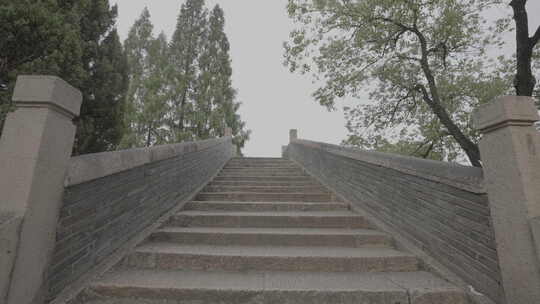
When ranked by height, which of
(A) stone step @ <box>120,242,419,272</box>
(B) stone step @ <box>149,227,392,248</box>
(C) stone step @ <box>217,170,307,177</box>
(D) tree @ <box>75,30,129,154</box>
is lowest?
(A) stone step @ <box>120,242,419,272</box>

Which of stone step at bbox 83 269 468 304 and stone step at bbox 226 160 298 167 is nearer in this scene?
stone step at bbox 83 269 468 304

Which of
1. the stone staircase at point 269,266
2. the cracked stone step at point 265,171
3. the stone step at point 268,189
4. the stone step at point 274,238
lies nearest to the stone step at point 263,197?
the stone step at point 268,189

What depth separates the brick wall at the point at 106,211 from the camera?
176cm

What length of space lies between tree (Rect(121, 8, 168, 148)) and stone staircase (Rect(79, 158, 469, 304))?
1081cm

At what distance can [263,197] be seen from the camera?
438cm

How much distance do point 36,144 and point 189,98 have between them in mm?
14806

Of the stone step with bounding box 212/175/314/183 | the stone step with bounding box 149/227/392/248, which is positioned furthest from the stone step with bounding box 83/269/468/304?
the stone step with bounding box 212/175/314/183

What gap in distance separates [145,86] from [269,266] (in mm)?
15023

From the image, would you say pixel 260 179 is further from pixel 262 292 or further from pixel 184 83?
pixel 184 83

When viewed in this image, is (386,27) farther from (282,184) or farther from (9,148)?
(9,148)

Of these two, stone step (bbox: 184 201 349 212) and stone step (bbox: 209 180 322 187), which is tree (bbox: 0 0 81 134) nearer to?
stone step (bbox: 184 201 349 212)

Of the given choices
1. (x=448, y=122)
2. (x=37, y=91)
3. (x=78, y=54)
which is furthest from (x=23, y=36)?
(x=448, y=122)

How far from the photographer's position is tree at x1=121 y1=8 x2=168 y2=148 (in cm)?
1355

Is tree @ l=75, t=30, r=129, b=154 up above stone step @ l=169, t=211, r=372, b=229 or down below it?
above
